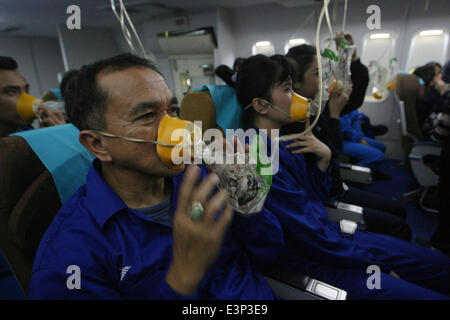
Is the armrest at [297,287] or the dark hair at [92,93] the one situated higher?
the dark hair at [92,93]

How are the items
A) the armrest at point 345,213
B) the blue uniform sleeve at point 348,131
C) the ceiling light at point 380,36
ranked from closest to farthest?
the armrest at point 345,213
the blue uniform sleeve at point 348,131
the ceiling light at point 380,36

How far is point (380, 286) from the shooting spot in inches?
49.5

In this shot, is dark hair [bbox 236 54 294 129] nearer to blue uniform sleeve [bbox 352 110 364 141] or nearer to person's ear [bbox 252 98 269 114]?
person's ear [bbox 252 98 269 114]

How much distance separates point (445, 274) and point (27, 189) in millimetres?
2394

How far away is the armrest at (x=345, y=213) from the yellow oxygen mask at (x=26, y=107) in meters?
2.78

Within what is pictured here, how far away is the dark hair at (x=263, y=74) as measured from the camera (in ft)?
5.65

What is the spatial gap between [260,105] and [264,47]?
506cm

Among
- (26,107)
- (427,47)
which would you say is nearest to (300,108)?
(26,107)

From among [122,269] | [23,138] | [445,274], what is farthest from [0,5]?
[445,274]

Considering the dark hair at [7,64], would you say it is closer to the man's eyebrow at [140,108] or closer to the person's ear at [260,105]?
the man's eyebrow at [140,108]

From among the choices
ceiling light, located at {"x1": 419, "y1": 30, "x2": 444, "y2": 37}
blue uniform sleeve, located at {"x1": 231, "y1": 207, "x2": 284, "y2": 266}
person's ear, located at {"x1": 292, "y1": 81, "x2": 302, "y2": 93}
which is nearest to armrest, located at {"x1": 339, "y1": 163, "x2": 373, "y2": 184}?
person's ear, located at {"x1": 292, "y1": 81, "x2": 302, "y2": 93}

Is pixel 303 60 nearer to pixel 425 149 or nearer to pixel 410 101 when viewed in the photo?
pixel 425 149

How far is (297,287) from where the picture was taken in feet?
3.79

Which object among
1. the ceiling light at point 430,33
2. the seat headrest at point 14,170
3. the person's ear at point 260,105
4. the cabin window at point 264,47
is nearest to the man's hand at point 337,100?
the person's ear at point 260,105
